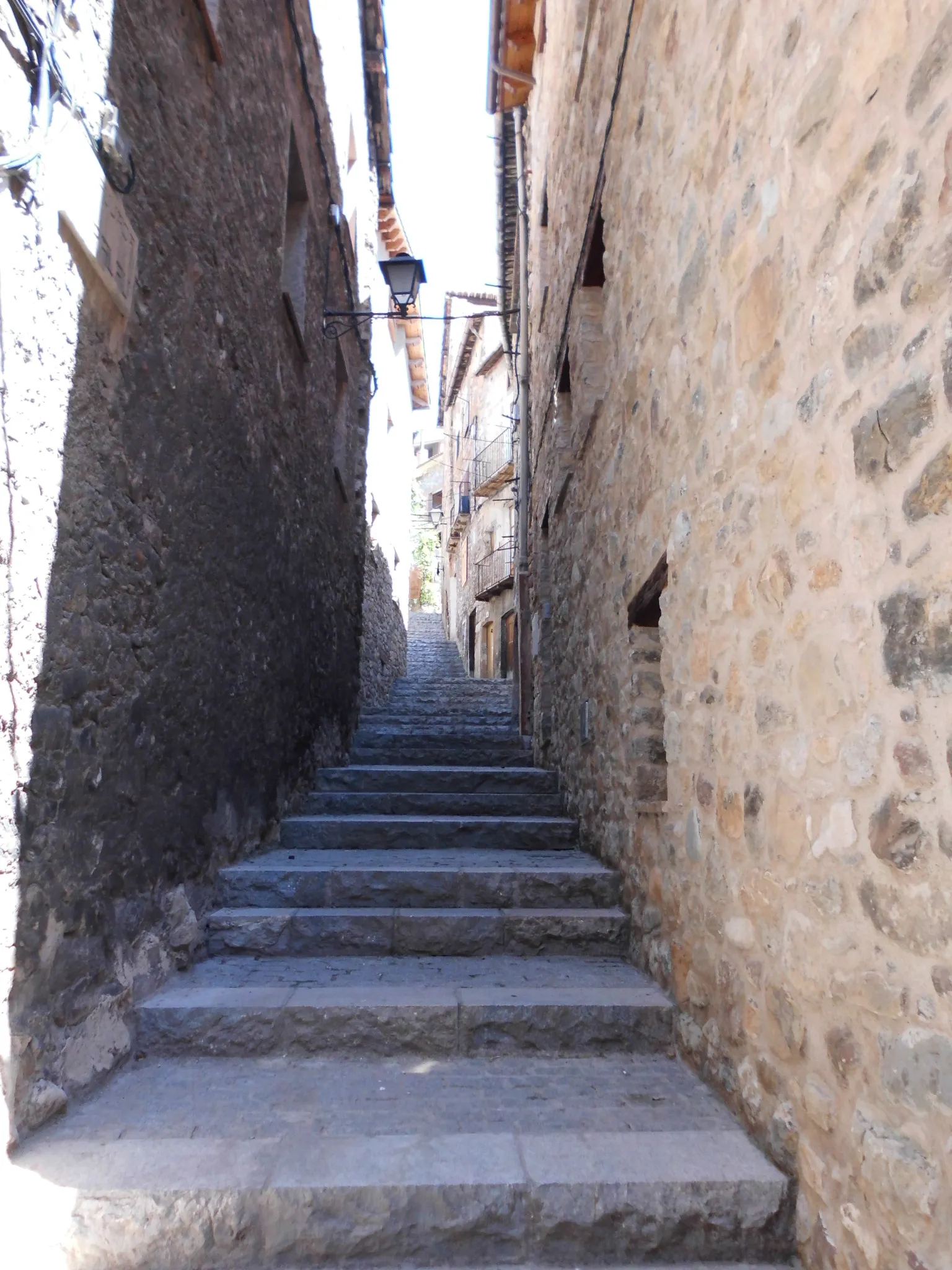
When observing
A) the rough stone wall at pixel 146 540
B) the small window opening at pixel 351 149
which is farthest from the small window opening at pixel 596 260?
the small window opening at pixel 351 149

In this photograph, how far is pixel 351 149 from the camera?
809 cm

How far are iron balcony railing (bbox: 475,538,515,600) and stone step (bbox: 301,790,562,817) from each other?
11058mm

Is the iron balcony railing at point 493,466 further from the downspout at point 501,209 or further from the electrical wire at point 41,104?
the electrical wire at point 41,104

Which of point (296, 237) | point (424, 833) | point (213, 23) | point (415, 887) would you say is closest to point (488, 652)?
point (296, 237)

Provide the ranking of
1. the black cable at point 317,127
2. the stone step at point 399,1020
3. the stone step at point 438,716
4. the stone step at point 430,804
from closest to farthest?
the stone step at point 399,1020 < the stone step at point 430,804 < the black cable at point 317,127 < the stone step at point 438,716

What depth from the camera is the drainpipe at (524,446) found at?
752 cm

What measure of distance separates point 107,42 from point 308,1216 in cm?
340

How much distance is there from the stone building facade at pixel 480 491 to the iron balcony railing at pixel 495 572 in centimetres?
2

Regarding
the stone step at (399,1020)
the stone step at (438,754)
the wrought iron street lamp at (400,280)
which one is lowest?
the stone step at (399,1020)

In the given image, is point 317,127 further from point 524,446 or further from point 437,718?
point 437,718

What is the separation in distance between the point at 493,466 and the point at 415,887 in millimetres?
16351

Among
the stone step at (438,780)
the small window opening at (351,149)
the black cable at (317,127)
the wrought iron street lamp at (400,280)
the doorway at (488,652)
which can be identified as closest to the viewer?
the black cable at (317,127)

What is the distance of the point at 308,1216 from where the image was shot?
188cm

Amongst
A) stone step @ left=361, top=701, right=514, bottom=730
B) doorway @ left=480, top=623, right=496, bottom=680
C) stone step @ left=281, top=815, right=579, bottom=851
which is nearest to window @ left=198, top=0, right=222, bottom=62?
stone step @ left=281, top=815, right=579, bottom=851
